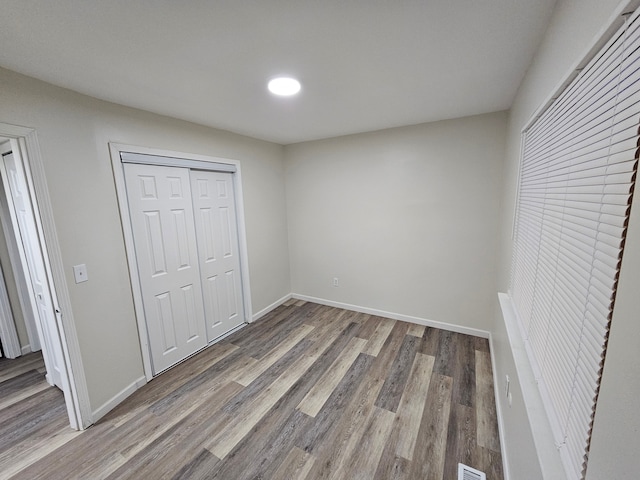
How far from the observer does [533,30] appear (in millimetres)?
1221

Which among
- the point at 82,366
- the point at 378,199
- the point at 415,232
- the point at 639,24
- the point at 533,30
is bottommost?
the point at 82,366

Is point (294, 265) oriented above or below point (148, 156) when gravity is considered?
below

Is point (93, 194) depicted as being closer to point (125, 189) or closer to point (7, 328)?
point (125, 189)

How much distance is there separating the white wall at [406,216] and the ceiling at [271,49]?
0.72 m

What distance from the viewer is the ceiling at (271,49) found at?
3.45 feet

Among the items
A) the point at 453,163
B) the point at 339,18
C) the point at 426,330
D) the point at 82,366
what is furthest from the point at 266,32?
the point at 426,330

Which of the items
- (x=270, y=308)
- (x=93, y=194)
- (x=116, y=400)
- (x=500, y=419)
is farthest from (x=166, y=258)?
(x=500, y=419)

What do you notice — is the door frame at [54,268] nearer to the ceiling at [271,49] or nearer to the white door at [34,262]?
the white door at [34,262]

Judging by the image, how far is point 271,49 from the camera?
4.31 ft

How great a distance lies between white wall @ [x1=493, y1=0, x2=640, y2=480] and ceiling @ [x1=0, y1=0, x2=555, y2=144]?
19cm

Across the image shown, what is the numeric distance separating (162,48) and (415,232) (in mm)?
2713

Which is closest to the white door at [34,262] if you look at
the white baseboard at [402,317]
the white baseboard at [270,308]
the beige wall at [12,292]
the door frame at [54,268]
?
the door frame at [54,268]

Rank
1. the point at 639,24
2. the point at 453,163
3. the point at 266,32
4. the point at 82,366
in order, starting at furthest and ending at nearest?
the point at 453,163, the point at 82,366, the point at 266,32, the point at 639,24

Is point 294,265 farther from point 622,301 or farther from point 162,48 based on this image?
point 622,301
